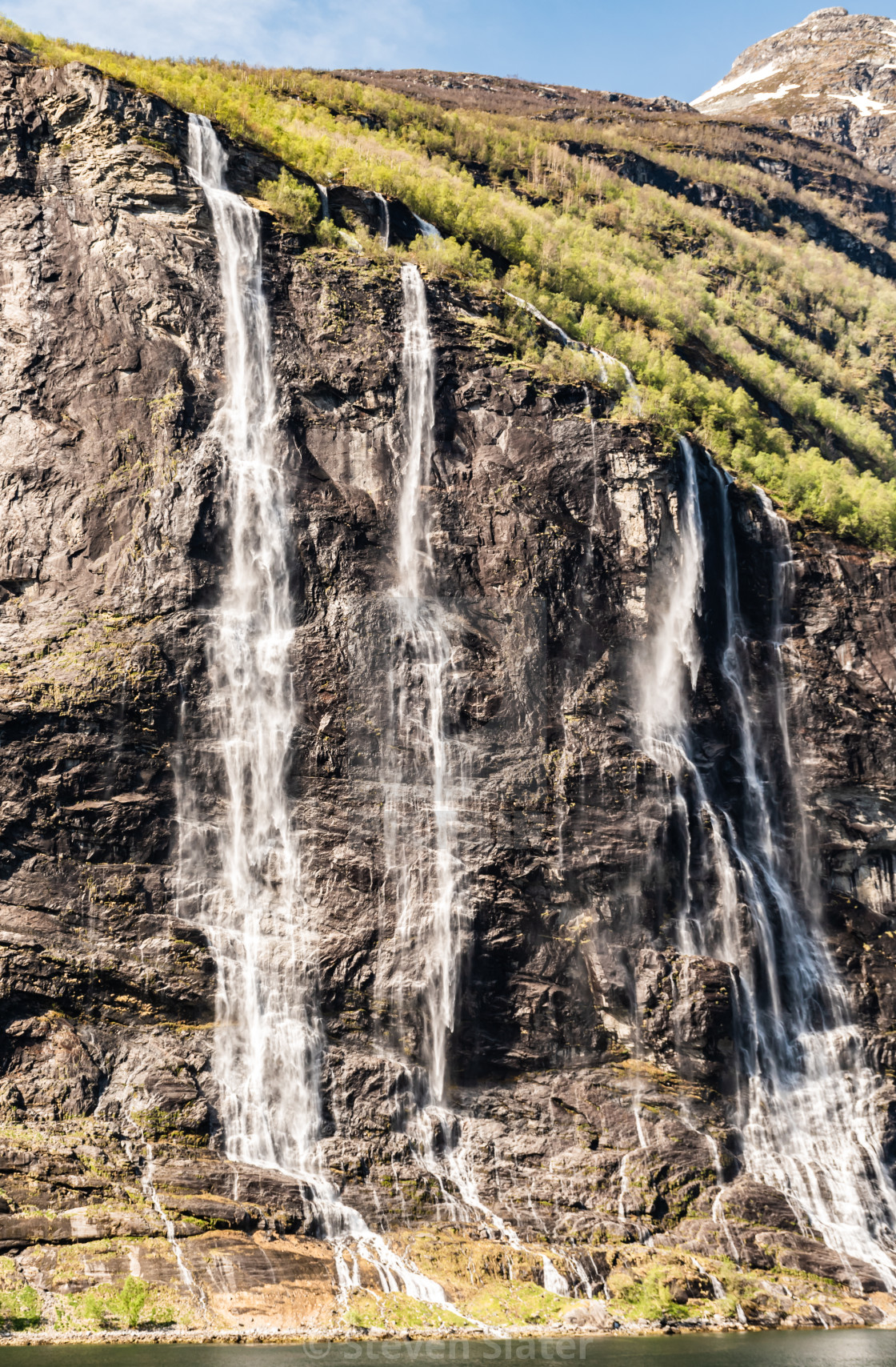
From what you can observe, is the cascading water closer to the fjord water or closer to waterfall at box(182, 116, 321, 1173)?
waterfall at box(182, 116, 321, 1173)

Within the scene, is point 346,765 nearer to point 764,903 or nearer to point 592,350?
point 764,903

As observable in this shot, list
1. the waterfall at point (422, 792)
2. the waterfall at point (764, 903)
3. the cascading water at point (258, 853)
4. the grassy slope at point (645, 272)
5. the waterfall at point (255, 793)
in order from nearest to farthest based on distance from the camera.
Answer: the cascading water at point (258, 853) → the waterfall at point (255, 793) → the waterfall at point (764, 903) → the waterfall at point (422, 792) → the grassy slope at point (645, 272)

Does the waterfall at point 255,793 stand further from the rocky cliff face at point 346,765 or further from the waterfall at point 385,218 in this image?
the waterfall at point 385,218

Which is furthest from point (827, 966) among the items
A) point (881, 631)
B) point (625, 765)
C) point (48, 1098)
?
point (48, 1098)

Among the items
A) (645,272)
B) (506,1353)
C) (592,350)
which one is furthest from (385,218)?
(506,1353)

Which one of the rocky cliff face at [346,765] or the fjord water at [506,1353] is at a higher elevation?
the rocky cliff face at [346,765]

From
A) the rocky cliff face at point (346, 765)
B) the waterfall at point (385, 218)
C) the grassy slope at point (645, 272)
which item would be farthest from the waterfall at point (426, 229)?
the rocky cliff face at point (346, 765)

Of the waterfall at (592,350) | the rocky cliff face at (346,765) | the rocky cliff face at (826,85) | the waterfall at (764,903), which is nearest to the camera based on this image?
the rocky cliff face at (346,765)
